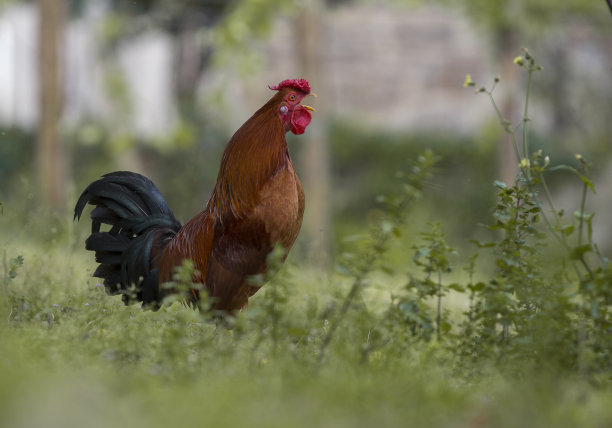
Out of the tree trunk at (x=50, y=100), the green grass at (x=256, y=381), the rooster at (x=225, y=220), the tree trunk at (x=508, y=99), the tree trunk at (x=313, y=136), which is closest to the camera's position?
the green grass at (x=256, y=381)

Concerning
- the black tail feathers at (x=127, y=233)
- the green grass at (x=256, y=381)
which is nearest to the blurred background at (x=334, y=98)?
the black tail feathers at (x=127, y=233)

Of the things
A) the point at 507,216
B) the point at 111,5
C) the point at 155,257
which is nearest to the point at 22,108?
the point at 111,5

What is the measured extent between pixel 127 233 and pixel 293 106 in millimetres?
1369

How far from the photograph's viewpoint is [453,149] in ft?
47.6

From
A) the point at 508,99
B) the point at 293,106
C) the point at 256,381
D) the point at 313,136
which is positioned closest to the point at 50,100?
the point at 313,136

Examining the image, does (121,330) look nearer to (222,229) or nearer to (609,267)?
(222,229)

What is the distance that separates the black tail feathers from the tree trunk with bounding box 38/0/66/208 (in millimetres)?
6613

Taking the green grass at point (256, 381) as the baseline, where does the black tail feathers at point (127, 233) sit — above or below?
above

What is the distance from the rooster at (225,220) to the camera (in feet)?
12.9

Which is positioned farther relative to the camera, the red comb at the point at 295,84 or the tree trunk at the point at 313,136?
the tree trunk at the point at 313,136

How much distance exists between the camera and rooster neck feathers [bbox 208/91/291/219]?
3.99 meters

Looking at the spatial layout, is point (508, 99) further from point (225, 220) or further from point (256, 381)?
point (256, 381)

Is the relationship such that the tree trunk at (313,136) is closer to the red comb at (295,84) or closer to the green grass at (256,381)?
the red comb at (295,84)

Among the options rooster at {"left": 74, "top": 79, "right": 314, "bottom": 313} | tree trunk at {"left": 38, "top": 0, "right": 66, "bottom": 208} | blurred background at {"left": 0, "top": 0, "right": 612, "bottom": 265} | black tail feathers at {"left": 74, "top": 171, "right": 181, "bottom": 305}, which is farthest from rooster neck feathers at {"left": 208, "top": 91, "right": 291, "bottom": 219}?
tree trunk at {"left": 38, "top": 0, "right": 66, "bottom": 208}
